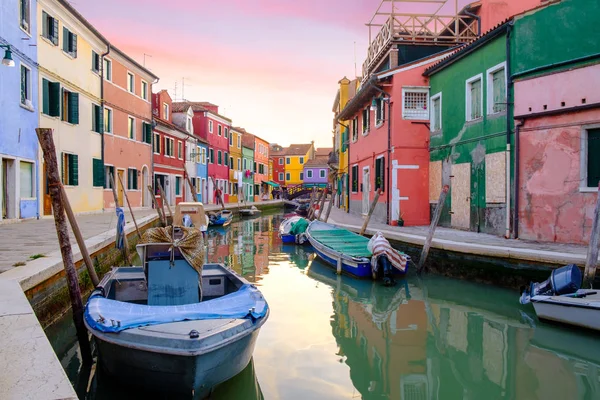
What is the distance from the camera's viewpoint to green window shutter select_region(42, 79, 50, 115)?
16.3 metres

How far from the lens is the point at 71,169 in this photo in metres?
18.7

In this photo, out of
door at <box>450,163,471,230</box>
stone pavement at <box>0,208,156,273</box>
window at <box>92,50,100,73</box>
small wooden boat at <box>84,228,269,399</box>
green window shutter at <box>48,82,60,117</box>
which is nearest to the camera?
small wooden boat at <box>84,228,269,399</box>

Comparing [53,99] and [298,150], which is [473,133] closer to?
[53,99]

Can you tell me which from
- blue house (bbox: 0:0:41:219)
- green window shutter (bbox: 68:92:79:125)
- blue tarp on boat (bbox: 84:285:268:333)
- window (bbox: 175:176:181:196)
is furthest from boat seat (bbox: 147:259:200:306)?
window (bbox: 175:176:181:196)

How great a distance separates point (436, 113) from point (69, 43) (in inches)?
536

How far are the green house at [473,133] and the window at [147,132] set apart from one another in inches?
656

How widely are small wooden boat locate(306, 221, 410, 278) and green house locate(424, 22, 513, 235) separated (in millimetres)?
3121

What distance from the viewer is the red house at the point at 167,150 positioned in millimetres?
29281

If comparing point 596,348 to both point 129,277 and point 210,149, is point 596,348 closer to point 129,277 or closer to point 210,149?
point 129,277

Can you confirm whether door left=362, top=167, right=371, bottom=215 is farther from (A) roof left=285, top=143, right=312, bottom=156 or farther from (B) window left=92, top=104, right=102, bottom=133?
(A) roof left=285, top=143, right=312, bottom=156

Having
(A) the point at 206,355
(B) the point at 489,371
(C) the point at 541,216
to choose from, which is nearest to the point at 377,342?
(B) the point at 489,371

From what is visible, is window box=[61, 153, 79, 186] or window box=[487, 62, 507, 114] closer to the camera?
window box=[487, 62, 507, 114]

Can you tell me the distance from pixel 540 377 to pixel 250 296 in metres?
3.39

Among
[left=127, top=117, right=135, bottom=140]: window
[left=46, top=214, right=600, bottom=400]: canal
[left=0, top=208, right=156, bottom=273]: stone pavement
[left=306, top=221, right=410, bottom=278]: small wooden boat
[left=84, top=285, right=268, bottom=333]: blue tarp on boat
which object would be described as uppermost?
[left=127, top=117, right=135, bottom=140]: window
